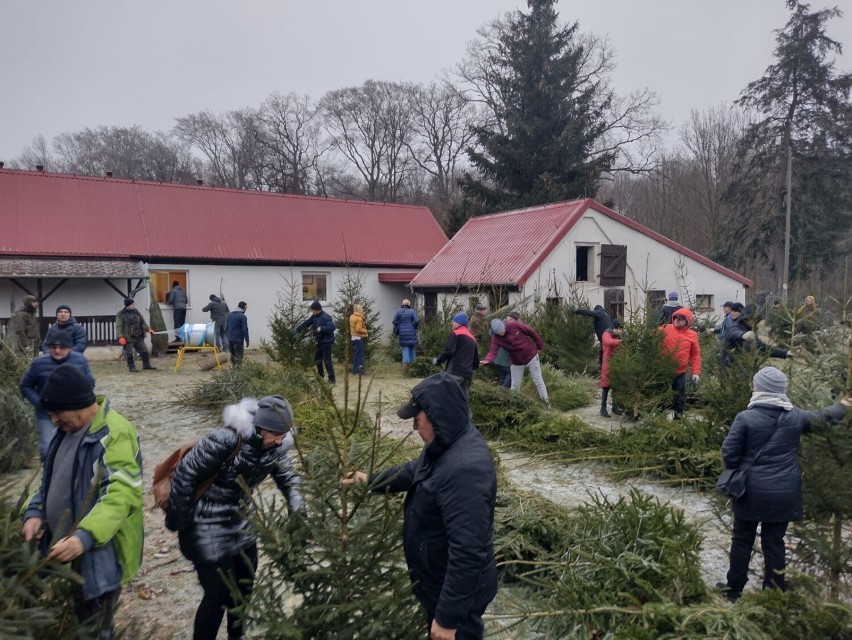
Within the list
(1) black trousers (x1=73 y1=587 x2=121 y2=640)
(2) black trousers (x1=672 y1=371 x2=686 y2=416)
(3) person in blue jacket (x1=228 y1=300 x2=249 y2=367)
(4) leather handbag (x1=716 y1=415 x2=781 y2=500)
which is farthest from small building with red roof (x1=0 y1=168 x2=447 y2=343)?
(1) black trousers (x1=73 y1=587 x2=121 y2=640)

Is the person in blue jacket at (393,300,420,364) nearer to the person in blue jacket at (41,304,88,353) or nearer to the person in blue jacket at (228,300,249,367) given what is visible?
the person in blue jacket at (228,300,249,367)

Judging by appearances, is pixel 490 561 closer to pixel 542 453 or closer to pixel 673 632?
pixel 673 632

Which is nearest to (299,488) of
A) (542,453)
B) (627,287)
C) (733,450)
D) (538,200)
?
(733,450)

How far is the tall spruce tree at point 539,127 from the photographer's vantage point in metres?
29.8

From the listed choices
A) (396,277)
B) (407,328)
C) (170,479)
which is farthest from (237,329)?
(396,277)

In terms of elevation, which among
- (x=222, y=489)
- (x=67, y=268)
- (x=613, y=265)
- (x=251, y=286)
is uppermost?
(x=613, y=265)

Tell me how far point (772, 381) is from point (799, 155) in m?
31.8

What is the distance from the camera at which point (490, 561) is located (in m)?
2.68

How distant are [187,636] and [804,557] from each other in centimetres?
391

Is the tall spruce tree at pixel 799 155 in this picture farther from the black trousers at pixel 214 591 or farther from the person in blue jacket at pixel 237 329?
the black trousers at pixel 214 591

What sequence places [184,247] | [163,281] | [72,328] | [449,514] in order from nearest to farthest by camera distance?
1. [449,514]
2. [72,328]
3. [163,281]
4. [184,247]

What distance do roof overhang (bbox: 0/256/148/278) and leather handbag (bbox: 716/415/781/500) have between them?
1887cm

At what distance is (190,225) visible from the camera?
23.1 meters

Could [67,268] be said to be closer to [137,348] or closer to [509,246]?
[137,348]
